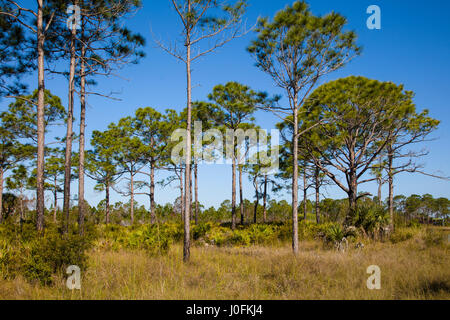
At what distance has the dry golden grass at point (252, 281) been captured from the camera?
15.1 feet

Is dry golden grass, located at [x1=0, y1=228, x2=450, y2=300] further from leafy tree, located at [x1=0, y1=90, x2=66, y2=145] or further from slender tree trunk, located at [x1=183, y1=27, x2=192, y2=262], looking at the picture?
leafy tree, located at [x1=0, y1=90, x2=66, y2=145]

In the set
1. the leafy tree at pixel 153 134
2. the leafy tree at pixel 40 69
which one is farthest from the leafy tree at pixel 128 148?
the leafy tree at pixel 40 69

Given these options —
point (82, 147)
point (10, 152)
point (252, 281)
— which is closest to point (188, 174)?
point (252, 281)

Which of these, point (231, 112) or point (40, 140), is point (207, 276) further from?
point (231, 112)

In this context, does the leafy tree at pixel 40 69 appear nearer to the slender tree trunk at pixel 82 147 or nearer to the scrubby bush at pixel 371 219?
the slender tree trunk at pixel 82 147

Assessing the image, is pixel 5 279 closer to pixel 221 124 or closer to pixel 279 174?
pixel 221 124

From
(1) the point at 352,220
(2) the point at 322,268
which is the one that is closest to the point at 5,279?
(2) the point at 322,268

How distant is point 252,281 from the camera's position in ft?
17.9

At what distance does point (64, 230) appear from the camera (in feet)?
29.7

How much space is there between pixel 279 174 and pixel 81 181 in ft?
56.6

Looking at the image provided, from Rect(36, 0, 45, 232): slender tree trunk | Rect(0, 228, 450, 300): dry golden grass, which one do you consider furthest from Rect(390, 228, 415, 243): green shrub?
Rect(36, 0, 45, 232): slender tree trunk

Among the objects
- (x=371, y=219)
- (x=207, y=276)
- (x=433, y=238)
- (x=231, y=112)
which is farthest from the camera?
(x=231, y=112)

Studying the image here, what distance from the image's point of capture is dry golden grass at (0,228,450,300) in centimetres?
460
